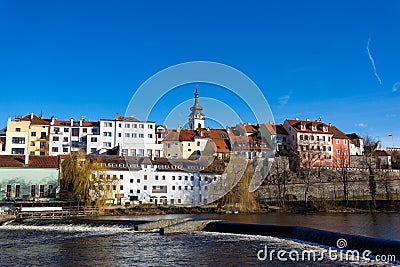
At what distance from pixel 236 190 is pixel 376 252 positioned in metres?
30.2

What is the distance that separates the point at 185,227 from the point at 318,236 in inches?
349

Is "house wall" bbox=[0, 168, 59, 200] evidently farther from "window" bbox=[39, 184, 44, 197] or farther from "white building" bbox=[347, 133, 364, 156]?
"white building" bbox=[347, 133, 364, 156]

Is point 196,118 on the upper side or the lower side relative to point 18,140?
upper

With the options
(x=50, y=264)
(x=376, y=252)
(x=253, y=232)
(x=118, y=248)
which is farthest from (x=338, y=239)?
(x=50, y=264)

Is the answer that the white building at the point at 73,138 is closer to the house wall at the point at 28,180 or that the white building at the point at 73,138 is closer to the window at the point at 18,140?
the window at the point at 18,140

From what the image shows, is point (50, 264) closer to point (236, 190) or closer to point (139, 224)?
point (139, 224)

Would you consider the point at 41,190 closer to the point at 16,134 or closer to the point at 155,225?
the point at 155,225

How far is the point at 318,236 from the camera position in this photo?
65.3 ft

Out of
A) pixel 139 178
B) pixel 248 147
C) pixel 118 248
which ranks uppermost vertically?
pixel 248 147

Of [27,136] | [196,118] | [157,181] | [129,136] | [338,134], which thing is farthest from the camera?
[196,118]

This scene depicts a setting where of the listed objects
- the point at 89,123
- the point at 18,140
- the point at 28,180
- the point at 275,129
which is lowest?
the point at 28,180

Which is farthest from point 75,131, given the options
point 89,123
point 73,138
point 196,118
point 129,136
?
point 196,118

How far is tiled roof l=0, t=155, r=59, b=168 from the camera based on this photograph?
44.3 metres

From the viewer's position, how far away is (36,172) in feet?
145
